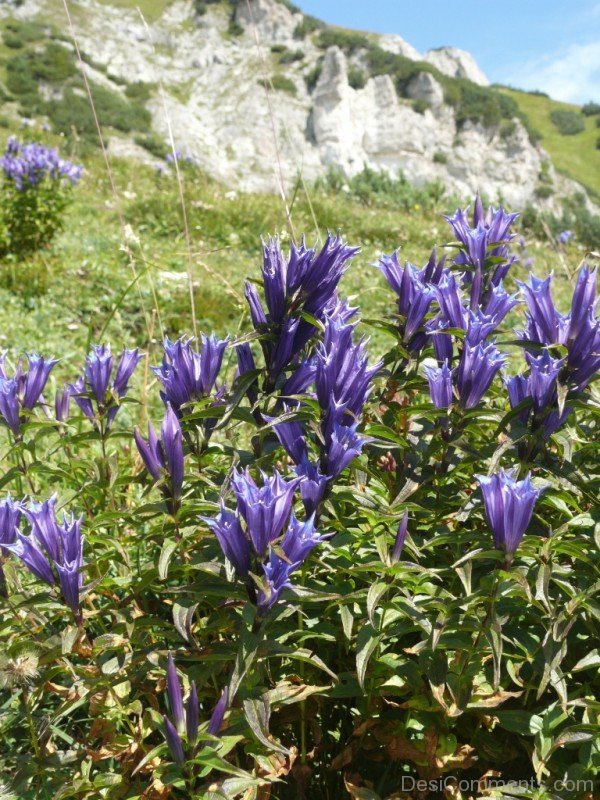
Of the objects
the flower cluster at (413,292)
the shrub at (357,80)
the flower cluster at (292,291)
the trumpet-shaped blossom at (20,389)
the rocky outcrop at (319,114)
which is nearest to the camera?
the flower cluster at (292,291)

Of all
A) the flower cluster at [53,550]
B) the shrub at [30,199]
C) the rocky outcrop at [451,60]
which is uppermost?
the rocky outcrop at [451,60]

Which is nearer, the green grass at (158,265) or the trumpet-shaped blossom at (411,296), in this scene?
the trumpet-shaped blossom at (411,296)

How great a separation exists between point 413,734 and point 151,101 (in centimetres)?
5623

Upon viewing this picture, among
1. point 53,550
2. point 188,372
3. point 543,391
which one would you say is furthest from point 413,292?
point 53,550

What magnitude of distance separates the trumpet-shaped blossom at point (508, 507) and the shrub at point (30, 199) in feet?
22.6

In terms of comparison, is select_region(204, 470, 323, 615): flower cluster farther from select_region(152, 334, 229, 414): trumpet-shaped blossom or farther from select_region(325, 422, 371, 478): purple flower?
select_region(152, 334, 229, 414): trumpet-shaped blossom

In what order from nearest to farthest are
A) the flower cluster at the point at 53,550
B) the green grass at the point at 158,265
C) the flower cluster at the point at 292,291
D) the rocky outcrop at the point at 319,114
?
the flower cluster at the point at 53,550
the flower cluster at the point at 292,291
the green grass at the point at 158,265
the rocky outcrop at the point at 319,114

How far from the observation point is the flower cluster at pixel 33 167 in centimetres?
743

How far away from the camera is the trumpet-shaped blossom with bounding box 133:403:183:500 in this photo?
1678 mm

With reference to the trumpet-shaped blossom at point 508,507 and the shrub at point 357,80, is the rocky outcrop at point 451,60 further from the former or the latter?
the trumpet-shaped blossom at point 508,507

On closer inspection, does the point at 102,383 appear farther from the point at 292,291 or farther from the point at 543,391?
the point at 543,391

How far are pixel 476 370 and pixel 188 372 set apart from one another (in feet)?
2.27

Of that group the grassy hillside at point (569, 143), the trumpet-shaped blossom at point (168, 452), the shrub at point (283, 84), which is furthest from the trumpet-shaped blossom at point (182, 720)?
the grassy hillside at point (569, 143)

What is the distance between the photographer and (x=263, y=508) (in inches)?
56.1
